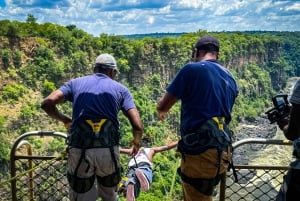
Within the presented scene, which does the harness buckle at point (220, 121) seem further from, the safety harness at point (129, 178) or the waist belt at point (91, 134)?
the safety harness at point (129, 178)

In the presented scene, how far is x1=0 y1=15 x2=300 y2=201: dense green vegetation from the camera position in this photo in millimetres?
37781

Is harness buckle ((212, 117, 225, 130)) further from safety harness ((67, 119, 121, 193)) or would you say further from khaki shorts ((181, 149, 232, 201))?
safety harness ((67, 119, 121, 193))

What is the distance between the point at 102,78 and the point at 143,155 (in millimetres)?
1424

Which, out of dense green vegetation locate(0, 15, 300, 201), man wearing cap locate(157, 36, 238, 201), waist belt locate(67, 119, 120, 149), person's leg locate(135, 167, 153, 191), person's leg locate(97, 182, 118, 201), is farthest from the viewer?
dense green vegetation locate(0, 15, 300, 201)

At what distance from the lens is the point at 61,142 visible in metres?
37.7

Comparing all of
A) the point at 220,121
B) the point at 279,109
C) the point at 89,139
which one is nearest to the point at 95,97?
the point at 89,139

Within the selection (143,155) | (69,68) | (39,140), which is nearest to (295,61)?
(69,68)

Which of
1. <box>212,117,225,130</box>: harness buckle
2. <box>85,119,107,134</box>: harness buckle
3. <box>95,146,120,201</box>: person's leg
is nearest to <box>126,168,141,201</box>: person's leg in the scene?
<box>95,146,120,201</box>: person's leg

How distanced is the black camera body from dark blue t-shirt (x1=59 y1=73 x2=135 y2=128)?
56.3 inches

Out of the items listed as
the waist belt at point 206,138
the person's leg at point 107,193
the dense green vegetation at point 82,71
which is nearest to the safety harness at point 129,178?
the person's leg at point 107,193

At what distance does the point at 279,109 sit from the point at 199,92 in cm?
67

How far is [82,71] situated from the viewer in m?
48.4

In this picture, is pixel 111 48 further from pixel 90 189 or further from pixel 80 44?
pixel 90 189

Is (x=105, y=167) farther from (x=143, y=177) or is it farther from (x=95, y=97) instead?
(x=143, y=177)
